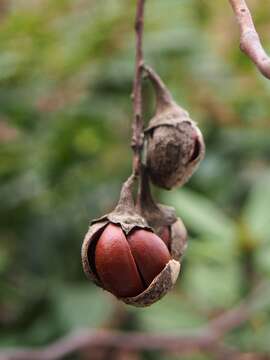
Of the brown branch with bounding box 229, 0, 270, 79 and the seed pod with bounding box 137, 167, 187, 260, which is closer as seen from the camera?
the brown branch with bounding box 229, 0, 270, 79

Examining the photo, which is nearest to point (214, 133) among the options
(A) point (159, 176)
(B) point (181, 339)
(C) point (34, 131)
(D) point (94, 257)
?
(C) point (34, 131)

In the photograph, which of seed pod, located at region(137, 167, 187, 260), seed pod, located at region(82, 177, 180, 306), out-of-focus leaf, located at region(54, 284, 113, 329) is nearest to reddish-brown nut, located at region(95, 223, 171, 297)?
seed pod, located at region(82, 177, 180, 306)

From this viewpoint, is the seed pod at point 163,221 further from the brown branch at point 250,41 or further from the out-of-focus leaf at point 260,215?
the out-of-focus leaf at point 260,215

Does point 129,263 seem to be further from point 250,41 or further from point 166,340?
point 166,340

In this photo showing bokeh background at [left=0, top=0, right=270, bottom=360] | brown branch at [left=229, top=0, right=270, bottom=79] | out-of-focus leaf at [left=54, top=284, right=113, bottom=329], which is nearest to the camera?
brown branch at [left=229, top=0, right=270, bottom=79]

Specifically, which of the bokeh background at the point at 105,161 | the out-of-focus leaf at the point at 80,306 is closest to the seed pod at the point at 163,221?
the bokeh background at the point at 105,161

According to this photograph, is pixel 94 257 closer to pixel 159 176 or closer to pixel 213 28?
pixel 159 176

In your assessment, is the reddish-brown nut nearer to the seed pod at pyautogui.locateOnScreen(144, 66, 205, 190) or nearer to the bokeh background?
the seed pod at pyautogui.locateOnScreen(144, 66, 205, 190)
